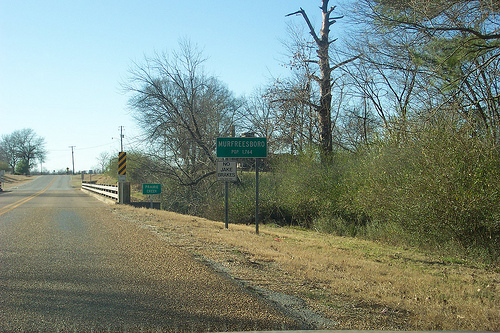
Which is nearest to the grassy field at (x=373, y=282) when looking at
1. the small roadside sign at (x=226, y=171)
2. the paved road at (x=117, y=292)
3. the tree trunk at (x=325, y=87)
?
the paved road at (x=117, y=292)

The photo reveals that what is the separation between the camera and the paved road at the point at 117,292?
4.72 meters

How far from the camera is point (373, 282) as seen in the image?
716 cm

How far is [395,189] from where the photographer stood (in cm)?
1227

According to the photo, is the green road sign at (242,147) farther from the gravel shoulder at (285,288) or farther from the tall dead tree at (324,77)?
the tall dead tree at (324,77)

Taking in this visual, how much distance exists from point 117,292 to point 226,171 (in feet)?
30.0

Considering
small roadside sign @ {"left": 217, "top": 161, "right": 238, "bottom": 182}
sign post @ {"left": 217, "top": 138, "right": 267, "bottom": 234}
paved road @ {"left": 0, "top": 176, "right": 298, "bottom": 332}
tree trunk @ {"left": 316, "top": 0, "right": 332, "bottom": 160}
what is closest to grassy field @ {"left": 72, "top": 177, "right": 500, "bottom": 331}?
paved road @ {"left": 0, "top": 176, "right": 298, "bottom": 332}

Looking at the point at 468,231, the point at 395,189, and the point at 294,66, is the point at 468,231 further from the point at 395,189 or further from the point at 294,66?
the point at 294,66

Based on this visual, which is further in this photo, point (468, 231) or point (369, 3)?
point (369, 3)

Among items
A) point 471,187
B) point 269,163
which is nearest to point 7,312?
point 471,187

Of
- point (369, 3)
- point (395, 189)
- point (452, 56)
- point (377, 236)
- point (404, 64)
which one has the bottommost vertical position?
point (377, 236)

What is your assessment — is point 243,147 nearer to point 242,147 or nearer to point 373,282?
point 242,147

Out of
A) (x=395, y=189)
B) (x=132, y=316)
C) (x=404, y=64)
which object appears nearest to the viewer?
(x=132, y=316)

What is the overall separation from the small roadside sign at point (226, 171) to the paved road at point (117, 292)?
221 inches

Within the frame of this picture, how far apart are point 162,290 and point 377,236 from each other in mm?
10069
